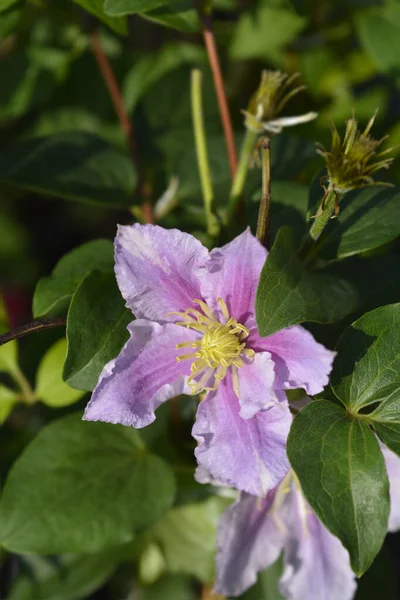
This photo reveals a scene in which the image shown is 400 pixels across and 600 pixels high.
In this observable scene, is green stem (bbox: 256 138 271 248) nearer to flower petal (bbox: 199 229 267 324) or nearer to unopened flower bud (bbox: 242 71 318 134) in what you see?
flower petal (bbox: 199 229 267 324)

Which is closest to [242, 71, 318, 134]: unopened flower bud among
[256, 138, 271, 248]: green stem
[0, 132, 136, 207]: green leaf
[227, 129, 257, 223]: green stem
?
[227, 129, 257, 223]: green stem

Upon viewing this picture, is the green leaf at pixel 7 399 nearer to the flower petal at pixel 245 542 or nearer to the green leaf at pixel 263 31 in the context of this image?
the flower petal at pixel 245 542

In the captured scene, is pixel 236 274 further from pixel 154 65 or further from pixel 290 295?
pixel 154 65

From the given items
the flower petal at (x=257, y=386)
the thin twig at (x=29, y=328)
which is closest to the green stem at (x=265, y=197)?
the flower petal at (x=257, y=386)

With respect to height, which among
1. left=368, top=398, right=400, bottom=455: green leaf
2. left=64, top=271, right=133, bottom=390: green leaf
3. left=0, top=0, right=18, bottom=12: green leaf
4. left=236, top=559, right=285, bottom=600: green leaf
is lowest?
left=236, top=559, right=285, bottom=600: green leaf

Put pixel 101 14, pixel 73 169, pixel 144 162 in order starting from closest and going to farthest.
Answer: pixel 101 14, pixel 73 169, pixel 144 162

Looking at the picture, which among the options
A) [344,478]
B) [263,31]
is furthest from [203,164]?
[263,31]
